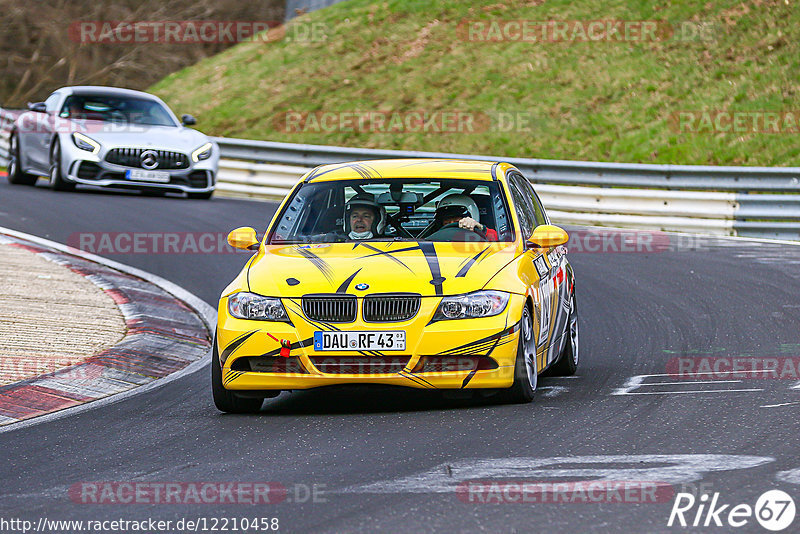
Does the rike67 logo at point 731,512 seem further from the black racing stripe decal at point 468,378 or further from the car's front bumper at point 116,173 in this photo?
the car's front bumper at point 116,173

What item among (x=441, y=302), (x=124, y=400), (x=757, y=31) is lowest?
(x=124, y=400)

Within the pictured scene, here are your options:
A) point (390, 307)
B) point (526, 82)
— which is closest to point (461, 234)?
point (390, 307)

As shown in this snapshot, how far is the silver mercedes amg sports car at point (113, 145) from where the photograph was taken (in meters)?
20.0

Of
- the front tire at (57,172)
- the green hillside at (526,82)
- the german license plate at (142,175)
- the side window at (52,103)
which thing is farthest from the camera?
the green hillside at (526,82)

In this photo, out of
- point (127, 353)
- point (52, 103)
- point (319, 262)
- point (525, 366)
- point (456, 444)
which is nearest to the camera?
point (456, 444)

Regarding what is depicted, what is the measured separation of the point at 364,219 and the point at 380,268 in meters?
0.95

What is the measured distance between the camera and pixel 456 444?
6621mm

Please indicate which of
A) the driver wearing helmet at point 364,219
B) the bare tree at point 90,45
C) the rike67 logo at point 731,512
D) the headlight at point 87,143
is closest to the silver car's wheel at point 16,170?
the headlight at point 87,143

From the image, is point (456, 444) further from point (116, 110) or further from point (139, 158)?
point (116, 110)

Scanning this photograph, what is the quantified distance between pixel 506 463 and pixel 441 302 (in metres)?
1.65

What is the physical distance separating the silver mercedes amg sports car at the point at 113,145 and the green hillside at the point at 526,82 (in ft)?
24.7

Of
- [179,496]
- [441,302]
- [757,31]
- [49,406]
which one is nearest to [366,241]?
[441,302]

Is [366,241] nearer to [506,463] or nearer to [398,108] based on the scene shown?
→ [506,463]

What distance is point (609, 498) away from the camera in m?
5.31
